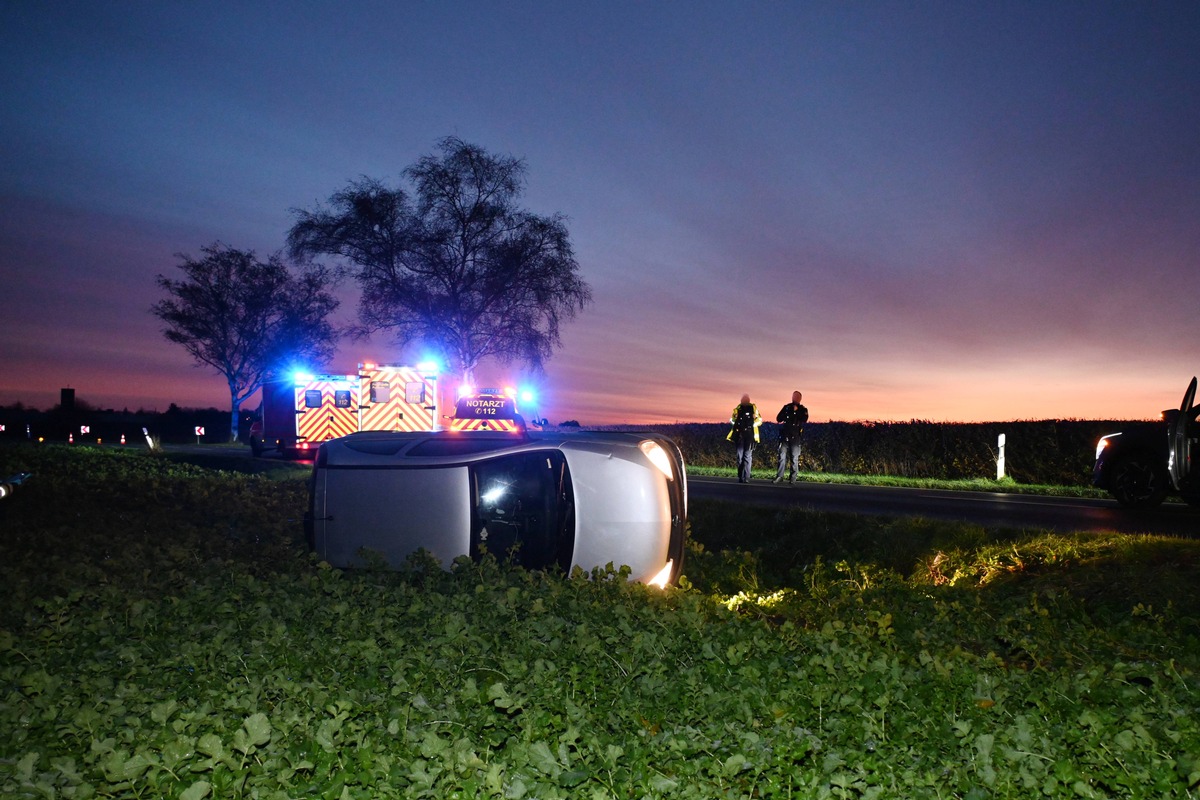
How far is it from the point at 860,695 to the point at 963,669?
631mm

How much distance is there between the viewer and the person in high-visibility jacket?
21703 millimetres

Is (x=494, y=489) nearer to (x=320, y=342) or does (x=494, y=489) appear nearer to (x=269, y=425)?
(x=269, y=425)

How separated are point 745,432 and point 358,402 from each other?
32.6ft

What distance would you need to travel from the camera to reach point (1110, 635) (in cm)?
615

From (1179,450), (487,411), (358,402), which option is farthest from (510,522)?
(358,402)

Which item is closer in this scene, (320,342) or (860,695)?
(860,695)

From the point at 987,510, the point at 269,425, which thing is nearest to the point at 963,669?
the point at 987,510

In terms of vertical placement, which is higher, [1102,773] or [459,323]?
[459,323]

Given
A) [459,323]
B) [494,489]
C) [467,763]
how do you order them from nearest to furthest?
1. [467,763]
2. [494,489]
3. [459,323]

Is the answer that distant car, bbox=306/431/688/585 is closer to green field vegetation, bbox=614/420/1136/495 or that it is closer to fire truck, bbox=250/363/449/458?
green field vegetation, bbox=614/420/1136/495

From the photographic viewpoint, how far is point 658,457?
7.16m

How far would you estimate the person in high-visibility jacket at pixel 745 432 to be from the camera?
21.7 meters

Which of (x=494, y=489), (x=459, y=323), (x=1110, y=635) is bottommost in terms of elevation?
(x=1110, y=635)

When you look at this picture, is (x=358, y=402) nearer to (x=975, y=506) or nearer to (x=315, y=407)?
(x=315, y=407)
